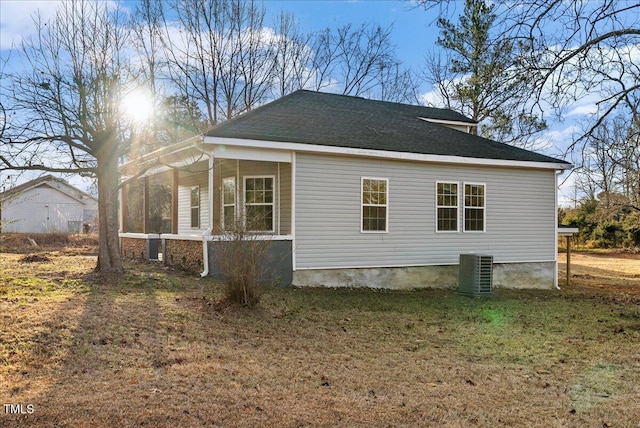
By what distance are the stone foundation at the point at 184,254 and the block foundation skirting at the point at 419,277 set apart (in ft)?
7.82

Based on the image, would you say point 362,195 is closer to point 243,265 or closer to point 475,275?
point 475,275

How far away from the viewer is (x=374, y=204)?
13.4 metres

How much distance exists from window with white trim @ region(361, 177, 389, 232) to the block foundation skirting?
1084mm

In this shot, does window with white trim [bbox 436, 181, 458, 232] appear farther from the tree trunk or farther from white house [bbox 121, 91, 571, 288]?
the tree trunk

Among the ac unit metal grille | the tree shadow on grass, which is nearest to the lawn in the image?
the tree shadow on grass

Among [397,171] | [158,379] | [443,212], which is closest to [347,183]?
[397,171]

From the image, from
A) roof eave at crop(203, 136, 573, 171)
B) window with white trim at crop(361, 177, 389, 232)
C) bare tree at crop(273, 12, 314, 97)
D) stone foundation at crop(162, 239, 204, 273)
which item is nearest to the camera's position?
roof eave at crop(203, 136, 573, 171)

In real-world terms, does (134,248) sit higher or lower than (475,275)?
higher

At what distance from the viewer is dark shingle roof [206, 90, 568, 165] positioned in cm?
1258

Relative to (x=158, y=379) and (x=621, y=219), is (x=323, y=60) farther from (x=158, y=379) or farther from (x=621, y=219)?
(x=158, y=379)

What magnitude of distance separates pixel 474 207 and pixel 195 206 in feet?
26.5

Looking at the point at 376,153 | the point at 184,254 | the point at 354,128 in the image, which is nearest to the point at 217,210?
the point at 184,254

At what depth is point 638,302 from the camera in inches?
538

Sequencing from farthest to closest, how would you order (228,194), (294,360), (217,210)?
(228,194) → (217,210) → (294,360)
